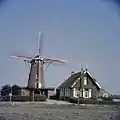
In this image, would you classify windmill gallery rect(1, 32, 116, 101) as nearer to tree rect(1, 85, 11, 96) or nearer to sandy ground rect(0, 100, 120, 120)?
tree rect(1, 85, 11, 96)

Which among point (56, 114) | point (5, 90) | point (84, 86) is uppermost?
point (84, 86)

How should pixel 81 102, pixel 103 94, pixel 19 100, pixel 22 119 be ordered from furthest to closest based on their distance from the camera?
1. pixel 103 94
2. pixel 19 100
3. pixel 81 102
4. pixel 22 119

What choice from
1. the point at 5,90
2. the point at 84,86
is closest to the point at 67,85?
the point at 84,86

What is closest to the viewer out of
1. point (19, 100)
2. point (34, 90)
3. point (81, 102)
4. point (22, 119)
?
Result: point (22, 119)

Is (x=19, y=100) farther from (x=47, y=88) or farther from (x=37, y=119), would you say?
(x=37, y=119)

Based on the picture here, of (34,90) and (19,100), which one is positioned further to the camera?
(34,90)

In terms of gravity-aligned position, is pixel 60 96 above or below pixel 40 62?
below

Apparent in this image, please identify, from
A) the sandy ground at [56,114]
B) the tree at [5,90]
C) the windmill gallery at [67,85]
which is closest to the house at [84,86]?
the windmill gallery at [67,85]

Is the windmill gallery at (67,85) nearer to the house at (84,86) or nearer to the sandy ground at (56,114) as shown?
the house at (84,86)

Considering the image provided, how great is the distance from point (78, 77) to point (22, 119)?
35606 millimetres

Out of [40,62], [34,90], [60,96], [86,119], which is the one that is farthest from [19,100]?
[86,119]

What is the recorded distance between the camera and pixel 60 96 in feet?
192

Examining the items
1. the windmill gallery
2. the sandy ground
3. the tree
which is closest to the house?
the windmill gallery

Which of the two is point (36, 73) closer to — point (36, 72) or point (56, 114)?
point (36, 72)
